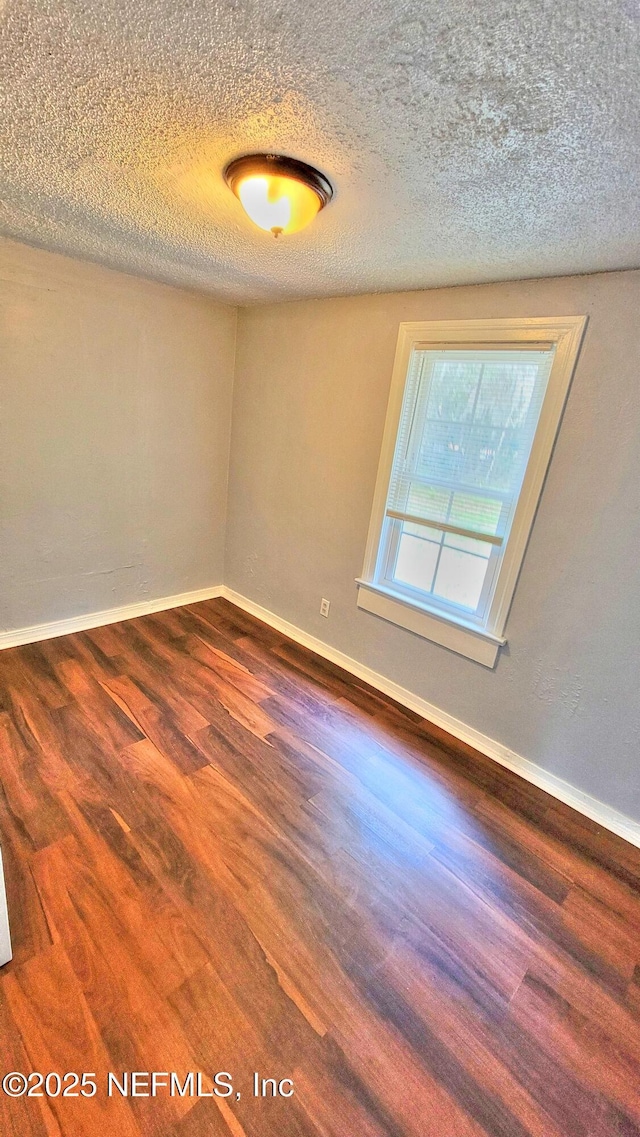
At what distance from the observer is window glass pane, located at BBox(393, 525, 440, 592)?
94.8 inches

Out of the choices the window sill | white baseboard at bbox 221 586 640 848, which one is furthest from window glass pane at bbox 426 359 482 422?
white baseboard at bbox 221 586 640 848

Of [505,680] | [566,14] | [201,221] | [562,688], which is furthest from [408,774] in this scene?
[201,221]

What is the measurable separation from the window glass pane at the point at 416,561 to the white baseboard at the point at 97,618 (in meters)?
1.77

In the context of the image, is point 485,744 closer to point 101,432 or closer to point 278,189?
point 278,189

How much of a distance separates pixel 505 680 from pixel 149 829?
1683mm

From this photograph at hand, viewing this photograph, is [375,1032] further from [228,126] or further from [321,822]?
[228,126]

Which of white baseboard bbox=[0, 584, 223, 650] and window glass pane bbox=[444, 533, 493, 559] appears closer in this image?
window glass pane bbox=[444, 533, 493, 559]

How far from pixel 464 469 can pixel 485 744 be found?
4.62 feet

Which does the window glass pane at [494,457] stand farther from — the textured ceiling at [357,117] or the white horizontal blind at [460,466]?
the textured ceiling at [357,117]

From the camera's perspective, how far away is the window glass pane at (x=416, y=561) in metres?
2.41

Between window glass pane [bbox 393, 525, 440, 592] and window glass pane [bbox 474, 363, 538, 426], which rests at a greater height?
window glass pane [bbox 474, 363, 538, 426]

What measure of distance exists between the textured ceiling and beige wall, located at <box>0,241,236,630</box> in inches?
28.3

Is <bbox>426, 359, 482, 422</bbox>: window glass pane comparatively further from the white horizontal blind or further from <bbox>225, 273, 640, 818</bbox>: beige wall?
<bbox>225, 273, 640, 818</bbox>: beige wall

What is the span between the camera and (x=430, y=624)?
93.5 inches
